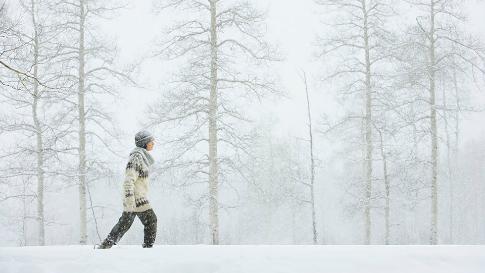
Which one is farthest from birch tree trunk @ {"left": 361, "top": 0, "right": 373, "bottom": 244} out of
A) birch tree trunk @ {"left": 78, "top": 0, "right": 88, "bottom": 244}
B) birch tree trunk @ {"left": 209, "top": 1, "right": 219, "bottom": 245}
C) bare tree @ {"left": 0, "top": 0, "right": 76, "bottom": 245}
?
bare tree @ {"left": 0, "top": 0, "right": 76, "bottom": 245}

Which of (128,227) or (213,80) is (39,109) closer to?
(213,80)

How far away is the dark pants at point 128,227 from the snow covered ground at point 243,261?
0.68 metres

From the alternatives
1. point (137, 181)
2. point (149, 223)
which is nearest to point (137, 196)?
point (137, 181)

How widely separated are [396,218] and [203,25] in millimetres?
34446

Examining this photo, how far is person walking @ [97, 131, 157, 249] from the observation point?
6.10 meters

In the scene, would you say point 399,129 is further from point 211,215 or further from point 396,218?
point 396,218

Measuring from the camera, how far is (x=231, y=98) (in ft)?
46.5

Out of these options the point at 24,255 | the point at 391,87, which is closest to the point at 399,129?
the point at 391,87

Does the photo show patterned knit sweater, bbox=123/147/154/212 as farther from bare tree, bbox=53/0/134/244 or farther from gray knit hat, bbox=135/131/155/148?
bare tree, bbox=53/0/134/244

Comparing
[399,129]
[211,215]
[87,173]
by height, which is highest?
[399,129]

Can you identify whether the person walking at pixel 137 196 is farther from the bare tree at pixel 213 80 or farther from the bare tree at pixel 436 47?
the bare tree at pixel 436 47

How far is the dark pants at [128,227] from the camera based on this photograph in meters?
6.17

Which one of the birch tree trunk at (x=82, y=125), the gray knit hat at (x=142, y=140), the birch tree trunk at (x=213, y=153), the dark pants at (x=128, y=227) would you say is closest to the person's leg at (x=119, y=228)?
the dark pants at (x=128, y=227)

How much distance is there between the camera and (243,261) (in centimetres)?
497
